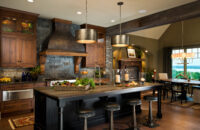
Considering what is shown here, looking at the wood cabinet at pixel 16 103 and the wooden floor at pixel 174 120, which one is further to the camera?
the wood cabinet at pixel 16 103

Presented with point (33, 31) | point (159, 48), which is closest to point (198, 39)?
point (159, 48)

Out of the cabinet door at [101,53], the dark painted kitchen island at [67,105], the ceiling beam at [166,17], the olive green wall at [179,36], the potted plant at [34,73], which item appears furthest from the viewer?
the olive green wall at [179,36]

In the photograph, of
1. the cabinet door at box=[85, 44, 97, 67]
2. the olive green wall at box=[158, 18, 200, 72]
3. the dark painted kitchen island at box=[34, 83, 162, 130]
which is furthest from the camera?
the olive green wall at box=[158, 18, 200, 72]

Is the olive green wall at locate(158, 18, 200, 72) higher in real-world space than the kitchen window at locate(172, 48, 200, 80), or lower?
higher

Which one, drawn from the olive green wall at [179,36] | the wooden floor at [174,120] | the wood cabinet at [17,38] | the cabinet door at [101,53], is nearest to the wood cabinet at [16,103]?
the wooden floor at [174,120]

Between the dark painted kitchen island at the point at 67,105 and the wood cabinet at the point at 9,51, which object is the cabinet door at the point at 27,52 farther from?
the dark painted kitchen island at the point at 67,105

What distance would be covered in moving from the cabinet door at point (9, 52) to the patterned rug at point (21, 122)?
1662 millimetres

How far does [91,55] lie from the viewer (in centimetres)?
675

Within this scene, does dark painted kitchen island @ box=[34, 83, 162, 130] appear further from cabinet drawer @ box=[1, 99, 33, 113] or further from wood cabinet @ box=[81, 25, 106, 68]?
wood cabinet @ box=[81, 25, 106, 68]

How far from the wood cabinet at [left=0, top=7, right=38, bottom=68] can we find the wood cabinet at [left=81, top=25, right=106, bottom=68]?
2.13 metres

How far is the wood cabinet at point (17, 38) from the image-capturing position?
4.73 metres

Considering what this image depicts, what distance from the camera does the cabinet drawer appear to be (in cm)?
449

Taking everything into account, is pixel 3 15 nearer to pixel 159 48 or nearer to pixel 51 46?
pixel 51 46

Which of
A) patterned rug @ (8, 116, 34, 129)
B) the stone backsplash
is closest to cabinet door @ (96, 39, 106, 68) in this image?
the stone backsplash
